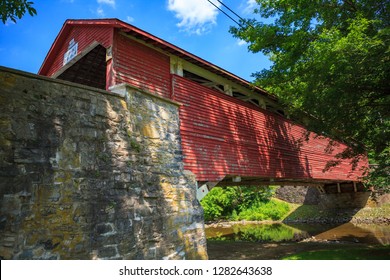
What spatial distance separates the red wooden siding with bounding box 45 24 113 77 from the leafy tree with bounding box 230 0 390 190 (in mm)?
5436

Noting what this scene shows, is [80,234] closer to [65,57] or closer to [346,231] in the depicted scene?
[65,57]

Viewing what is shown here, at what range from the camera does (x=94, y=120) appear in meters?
5.38

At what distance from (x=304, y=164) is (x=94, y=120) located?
11.8 metres

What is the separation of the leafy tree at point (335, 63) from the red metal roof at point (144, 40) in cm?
142

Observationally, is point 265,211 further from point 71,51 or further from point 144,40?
point 71,51

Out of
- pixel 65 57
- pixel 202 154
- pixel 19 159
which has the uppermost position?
pixel 65 57

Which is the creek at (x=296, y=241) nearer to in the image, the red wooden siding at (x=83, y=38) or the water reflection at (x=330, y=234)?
the water reflection at (x=330, y=234)

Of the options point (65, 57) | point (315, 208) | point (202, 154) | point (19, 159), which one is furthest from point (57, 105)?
point (315, 208)

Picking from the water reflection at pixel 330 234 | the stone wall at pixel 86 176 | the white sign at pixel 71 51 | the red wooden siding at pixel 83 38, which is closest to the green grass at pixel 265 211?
the water reflection at pixel 330 234

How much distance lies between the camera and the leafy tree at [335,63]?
24.2ft

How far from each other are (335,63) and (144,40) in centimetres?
533

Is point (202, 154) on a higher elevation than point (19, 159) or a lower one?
higher

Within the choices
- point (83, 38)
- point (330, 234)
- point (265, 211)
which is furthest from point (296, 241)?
point (83, 38)

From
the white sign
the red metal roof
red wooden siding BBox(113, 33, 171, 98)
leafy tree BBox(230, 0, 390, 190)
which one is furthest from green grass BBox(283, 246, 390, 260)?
the white sign
